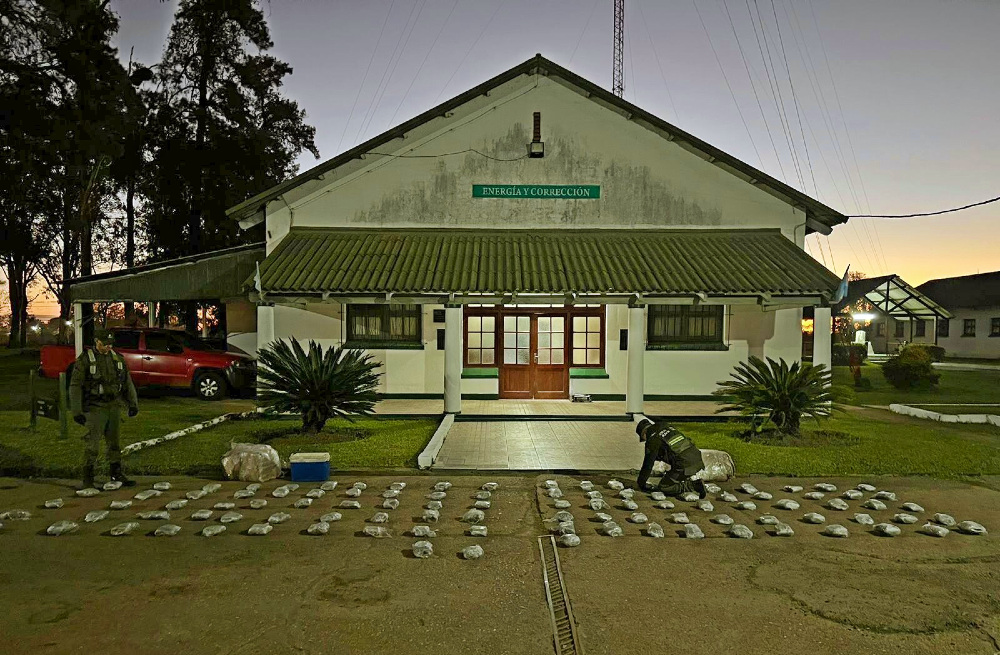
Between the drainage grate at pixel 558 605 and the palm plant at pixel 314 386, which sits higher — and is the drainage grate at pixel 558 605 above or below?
below

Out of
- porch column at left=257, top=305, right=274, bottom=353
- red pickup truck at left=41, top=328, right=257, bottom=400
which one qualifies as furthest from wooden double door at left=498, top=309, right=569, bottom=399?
red pickup truck at left=41, top=328, right=257, bottom=400

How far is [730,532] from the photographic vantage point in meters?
6.44

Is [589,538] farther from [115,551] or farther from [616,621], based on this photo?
[115,551]

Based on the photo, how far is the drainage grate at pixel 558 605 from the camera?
13.6 ft

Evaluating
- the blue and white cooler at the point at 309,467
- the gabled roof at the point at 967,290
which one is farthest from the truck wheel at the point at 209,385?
the gabled roof at the point at 967,290

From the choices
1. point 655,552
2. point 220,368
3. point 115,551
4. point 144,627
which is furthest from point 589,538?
point 220,368

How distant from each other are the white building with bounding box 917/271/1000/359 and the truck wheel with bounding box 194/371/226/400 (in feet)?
151

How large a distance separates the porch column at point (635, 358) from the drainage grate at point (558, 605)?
23.2ft

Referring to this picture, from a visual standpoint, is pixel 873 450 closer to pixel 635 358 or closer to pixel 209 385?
pixel 635 358

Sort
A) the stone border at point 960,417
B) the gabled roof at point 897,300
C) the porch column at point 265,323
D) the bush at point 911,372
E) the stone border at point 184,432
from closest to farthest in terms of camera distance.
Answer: the stone border at point 184,432 < the porch column at point 265,323 < the stone border at point 960,417 < the bush at point 911,372 < the gabled roof at point 897,300

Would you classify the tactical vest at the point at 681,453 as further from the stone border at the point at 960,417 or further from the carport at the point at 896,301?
the carport at the point at 896,301

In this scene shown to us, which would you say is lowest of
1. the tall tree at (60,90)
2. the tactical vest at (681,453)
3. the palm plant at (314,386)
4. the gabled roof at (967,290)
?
the tactical vest at (681,453)

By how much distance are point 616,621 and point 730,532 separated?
2.46 m

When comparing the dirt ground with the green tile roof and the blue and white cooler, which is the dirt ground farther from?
the green tile roof
